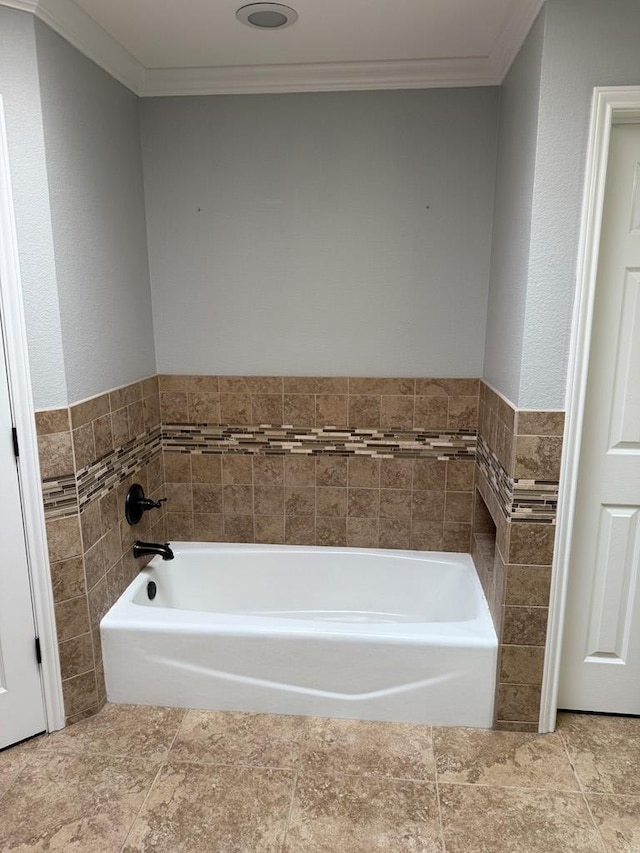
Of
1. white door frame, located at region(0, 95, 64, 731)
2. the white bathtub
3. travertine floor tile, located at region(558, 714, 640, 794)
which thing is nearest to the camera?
white door frame, located at region(0, 95, 64, 731)

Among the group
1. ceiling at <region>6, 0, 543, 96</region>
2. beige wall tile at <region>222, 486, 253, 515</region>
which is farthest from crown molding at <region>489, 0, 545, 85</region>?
beige wall tile at <region>222, 486, 253, 515</region>

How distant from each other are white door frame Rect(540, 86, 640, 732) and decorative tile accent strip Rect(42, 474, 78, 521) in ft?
5.45

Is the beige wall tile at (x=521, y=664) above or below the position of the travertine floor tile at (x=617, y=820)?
above

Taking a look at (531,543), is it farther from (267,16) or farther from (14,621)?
(267,16)

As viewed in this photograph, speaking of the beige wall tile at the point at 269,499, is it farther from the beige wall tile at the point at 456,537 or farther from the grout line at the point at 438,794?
the grout line at the point at 438,794

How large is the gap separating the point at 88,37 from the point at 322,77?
907 mm

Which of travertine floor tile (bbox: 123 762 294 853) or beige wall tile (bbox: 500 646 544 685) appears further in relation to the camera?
beige wall tile (bbox: 500 646 544 685)

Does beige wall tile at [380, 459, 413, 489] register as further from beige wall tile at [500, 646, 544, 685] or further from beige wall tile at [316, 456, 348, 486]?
beige wall tile at [500, 646, 544, 685]

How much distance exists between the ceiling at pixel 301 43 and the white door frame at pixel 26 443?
0.60 metres

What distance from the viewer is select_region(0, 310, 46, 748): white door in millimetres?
1852

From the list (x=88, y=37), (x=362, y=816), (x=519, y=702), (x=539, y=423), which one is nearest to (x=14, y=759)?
(x=362, y=816)

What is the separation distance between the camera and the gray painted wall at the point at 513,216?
71.7 inches

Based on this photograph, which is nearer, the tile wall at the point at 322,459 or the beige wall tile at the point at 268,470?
the tile wall at the point at 322,459

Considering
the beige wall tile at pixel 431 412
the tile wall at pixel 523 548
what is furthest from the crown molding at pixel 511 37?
the beige wall tile at pixel 431 412
